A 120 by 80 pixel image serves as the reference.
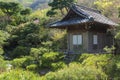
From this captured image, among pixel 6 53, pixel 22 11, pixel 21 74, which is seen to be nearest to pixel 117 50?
pixel 21 74

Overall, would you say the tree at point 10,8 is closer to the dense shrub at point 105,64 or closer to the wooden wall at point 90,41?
the wooden wall at point 90,41

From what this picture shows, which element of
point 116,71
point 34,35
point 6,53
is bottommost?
point 6,53

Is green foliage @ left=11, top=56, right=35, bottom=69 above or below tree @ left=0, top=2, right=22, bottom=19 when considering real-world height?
below

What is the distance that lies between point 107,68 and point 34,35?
48.9 feet

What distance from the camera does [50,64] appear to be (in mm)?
18031

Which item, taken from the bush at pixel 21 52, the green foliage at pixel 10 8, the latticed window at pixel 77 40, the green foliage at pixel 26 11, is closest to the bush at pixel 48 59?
the latticed window at pixel 77 40

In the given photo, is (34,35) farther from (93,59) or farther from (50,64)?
(93,59)

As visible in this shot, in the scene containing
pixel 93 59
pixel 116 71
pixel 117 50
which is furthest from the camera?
pixel 117 50

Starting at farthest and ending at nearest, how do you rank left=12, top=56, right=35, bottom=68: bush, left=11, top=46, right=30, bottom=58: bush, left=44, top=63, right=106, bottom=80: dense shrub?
left=11, top=46, right=30, bottom=58: bush → left=12, top=56, right=35, bottom=68: bush → left=44, top=63, right=106, bottom=80: dense shrub

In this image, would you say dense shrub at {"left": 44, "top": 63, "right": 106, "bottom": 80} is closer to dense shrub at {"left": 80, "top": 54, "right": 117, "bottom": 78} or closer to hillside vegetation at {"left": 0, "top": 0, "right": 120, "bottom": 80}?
hillside vegetation at {"left": 0, "top": 0, "right": 120, "bottom": 80}

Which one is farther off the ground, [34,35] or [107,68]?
[107,68]

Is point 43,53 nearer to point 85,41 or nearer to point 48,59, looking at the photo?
point 48,59

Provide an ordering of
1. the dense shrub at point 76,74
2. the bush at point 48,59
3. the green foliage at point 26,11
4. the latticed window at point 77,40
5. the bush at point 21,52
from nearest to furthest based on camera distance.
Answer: the dense shrub at point 76,74 → the bush at point 48,59 → the latticed window at point 77,40 → the bush at point 21,52 → the green foliage at point 26,11

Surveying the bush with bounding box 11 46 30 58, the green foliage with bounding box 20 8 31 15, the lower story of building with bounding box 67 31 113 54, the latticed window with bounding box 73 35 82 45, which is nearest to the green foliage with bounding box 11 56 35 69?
the bush with bounding box 11 46 30 58
